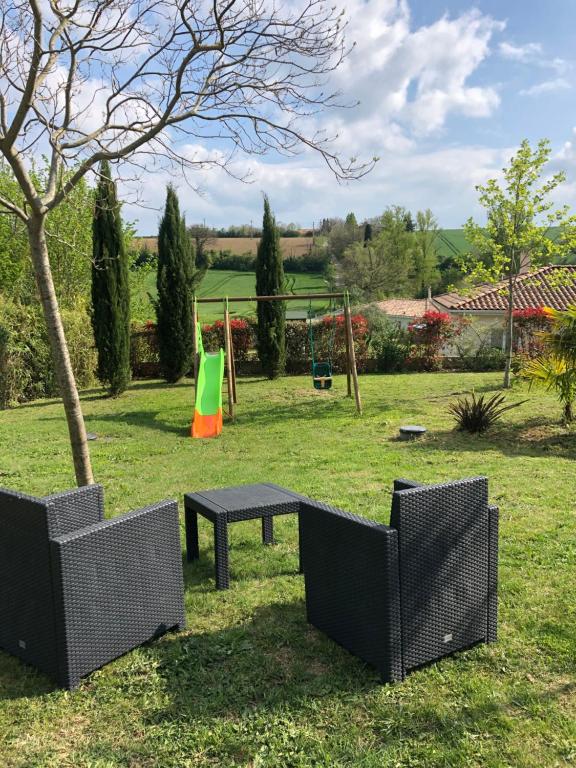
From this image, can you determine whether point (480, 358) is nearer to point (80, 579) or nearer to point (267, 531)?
point (267, 531)

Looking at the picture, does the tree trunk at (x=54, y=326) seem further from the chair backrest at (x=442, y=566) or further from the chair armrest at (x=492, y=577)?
the chair armrest at (x=492, y=577)

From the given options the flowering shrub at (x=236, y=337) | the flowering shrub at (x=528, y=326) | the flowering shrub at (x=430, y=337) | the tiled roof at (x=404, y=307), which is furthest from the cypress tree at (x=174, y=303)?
the tiled roof at (x=404, y=307)

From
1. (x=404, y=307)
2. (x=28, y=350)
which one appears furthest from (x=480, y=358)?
(x=404, y=307)

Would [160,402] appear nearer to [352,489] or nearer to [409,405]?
[409,405]

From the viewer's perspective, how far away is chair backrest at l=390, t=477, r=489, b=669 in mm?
2566

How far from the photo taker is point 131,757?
2172 millimetres

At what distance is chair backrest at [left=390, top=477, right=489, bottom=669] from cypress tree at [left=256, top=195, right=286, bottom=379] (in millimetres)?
13587

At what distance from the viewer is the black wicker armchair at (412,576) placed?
255cm

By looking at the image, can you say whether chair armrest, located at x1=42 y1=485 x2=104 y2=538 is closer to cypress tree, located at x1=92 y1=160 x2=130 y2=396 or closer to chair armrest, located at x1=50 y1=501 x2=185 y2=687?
chair armrest, located at x1=50 y1=501 x2=185 y2=687

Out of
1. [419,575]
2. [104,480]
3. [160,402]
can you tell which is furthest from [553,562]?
[160,402]

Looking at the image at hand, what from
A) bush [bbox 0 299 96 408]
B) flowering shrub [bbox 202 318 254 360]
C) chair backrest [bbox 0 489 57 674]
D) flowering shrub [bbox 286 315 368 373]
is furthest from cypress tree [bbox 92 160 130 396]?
chair backrest [bbox 0 489 57 674]

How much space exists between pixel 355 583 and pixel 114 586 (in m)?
1.10

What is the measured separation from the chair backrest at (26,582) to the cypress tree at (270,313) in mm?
13502

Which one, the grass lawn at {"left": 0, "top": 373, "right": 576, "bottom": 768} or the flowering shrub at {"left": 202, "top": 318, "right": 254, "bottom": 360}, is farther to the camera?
the flowering shrub at {"left": 202, "top": 318, "right": 254, "bottom": 360}
